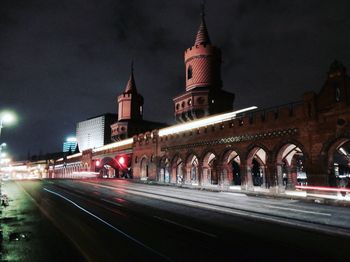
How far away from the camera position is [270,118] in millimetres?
23375

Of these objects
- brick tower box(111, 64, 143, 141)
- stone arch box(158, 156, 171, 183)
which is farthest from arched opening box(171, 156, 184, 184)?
brick tower box(111, 64, 143, 141)

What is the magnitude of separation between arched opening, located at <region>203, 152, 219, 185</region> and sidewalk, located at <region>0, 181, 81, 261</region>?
19893 mm

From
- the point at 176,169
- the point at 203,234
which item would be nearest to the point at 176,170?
the point at 176,169

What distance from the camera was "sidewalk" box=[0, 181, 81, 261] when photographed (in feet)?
22.3

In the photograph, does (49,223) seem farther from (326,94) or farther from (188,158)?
(188,158)

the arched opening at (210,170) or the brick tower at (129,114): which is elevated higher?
the brick tower at (129,114)

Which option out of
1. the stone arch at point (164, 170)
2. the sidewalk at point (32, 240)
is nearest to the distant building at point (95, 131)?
the stone arch at point (164, 170)

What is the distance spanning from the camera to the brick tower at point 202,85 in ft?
131

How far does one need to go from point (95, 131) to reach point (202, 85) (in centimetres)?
8591

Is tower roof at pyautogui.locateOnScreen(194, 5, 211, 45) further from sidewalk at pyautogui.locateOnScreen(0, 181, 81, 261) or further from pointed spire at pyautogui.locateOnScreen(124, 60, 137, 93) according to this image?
sidewalk at pyautogui.locateOnScreen(0, 181, 81, 261)

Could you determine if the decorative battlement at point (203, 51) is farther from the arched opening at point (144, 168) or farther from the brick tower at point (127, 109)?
the brick tower at point (127, 109)

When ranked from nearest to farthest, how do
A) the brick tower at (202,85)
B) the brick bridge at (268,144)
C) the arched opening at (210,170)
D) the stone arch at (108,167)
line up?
the brick bridge at (268,144) < the arched opening at (210,170) < the brick tower at (202,85) < the stone arch at (108,167)

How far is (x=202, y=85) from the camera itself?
134ft

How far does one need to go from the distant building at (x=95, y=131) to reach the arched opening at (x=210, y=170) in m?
82.8
